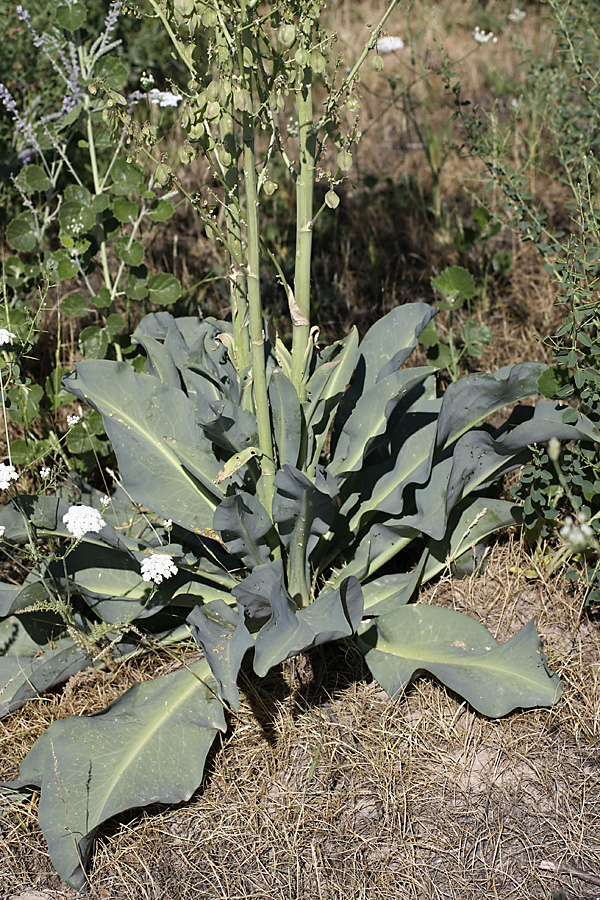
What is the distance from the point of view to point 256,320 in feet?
7.18

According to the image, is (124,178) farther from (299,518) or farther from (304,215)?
(299,518)

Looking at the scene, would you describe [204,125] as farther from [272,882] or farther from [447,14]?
[447,14]

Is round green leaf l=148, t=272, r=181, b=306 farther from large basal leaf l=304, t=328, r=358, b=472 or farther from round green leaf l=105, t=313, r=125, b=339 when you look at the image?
large basal leaf l=304, t=328, r=358, b=472

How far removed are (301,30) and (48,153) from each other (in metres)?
2.48

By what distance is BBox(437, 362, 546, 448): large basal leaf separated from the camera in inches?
96.7

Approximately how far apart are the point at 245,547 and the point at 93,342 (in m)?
1.27

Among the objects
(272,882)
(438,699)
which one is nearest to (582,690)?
(438,699)

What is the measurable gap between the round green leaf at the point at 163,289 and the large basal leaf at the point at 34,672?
142cm

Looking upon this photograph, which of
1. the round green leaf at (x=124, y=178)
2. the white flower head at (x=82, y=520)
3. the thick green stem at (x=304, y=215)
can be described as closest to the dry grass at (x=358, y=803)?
the white flower head at (x=82, y=520)

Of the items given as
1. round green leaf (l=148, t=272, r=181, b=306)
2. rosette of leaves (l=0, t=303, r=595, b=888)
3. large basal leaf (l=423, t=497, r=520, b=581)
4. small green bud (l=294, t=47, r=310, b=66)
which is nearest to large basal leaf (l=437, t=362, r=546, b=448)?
rosette of leaves (l=0, t=303, r=595, b=888)

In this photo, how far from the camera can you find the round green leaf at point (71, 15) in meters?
2.96

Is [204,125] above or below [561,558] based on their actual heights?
above

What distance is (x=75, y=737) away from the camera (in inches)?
87.3

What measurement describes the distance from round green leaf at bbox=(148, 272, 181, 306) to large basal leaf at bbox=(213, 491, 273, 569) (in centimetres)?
122
